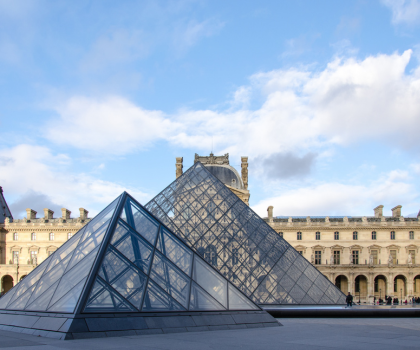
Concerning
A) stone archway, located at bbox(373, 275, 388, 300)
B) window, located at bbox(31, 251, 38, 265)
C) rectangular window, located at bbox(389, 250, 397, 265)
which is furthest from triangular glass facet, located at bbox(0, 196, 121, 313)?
rectangular window, located at bbox(389, 250, 397, 265)

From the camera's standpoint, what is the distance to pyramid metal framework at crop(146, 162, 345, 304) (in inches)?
653

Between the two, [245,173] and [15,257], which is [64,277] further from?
[245,173]

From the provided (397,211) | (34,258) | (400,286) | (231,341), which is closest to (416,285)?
(400,286)

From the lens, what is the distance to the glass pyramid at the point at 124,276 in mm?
8008

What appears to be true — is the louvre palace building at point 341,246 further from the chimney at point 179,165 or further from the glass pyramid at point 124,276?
the glass pyramid at point 124,276

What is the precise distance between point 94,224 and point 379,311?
10620 mm

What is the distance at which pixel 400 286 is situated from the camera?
52375 mm

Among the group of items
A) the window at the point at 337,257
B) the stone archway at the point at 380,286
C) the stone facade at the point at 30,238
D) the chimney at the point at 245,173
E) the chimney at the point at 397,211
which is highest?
the chimney at the point at 245,173

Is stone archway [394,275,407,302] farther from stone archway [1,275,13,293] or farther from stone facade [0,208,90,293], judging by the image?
stone archway [1,275,13,293]

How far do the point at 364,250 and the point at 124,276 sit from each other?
50.9 meters

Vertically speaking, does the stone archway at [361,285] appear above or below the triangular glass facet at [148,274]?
below

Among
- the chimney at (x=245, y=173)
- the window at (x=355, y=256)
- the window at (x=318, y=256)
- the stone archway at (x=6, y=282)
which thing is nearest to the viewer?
the window at (x=355, y=256)

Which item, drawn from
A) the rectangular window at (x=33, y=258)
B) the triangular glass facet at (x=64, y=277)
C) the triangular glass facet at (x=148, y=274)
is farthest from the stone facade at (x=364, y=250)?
the triangular glass facet at (x=64, y=277)

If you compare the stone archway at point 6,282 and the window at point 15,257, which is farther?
the window at point 15,257
